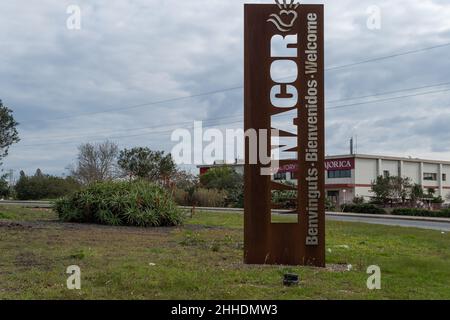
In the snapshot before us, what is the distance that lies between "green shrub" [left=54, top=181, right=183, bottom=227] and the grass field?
380cm

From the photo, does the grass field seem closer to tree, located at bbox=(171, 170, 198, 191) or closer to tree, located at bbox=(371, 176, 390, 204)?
tree, located at bbox=(171, 170, 198, 191)

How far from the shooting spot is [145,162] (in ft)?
173

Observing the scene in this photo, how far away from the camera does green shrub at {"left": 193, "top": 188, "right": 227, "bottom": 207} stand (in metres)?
46.3

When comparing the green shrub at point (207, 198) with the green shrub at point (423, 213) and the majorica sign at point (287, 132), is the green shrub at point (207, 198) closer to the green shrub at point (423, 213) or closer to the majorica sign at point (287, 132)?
the green shrub at point (423, 213)

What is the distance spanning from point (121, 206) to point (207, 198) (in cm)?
2861

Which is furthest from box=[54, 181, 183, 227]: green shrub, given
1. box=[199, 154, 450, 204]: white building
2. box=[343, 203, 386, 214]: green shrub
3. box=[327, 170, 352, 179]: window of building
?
box=[327, 170, 352, 179]: window of building

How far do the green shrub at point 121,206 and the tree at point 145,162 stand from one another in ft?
104

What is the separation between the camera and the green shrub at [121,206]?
18484 mm

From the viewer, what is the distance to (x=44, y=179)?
59.2 m

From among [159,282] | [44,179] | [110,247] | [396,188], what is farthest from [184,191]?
[159,282]

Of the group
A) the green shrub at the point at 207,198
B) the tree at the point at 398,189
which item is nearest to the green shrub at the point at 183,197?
the green shrub at the point at 207,198

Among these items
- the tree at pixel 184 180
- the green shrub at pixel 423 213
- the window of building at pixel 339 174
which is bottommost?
the green shrub at pixel 423 213

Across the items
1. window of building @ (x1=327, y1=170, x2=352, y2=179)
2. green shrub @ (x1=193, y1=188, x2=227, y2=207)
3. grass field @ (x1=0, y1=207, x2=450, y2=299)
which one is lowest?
grass field @ (x1=0, y1=207, x2=450, y2=299)
